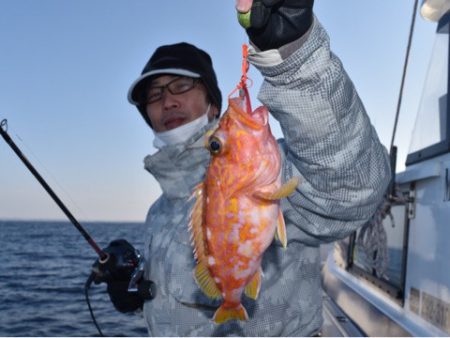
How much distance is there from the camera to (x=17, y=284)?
19094mm

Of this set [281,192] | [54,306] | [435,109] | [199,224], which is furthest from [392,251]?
[54,306]

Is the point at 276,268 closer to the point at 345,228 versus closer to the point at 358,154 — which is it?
the point at 345,228

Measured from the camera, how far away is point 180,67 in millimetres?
3736

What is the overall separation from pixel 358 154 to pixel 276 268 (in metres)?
1.06

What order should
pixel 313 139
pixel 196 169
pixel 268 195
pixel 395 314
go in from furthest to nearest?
pixel 395 314, pixel 196 169, pixel 313 139, pixel 268 195

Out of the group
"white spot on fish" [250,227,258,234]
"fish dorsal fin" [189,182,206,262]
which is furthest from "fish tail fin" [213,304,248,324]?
"white spot on fish" [250,227,258,234]

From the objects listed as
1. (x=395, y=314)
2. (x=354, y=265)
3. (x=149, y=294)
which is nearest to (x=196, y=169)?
(x=149, y=294)

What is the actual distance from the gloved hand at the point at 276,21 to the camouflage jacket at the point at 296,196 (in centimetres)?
6

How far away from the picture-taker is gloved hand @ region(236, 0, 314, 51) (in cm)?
175

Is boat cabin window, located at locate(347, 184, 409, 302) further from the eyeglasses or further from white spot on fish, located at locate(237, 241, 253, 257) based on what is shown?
white spot on fish, located at locate(237, 241, 253, 257)

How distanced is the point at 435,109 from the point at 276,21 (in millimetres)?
2921

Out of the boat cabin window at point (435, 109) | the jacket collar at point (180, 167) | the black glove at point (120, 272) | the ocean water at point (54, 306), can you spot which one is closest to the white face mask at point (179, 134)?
the jacket collar at point (180, 167)

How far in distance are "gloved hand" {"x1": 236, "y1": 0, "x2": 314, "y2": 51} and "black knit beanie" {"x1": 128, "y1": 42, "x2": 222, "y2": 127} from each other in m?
1.88

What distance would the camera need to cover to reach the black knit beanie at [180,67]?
3.74 meters
